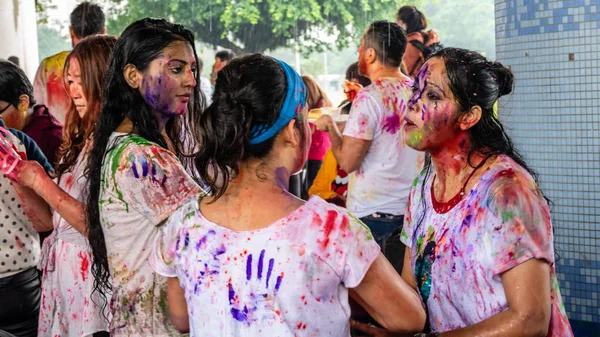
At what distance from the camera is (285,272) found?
1.86 metres

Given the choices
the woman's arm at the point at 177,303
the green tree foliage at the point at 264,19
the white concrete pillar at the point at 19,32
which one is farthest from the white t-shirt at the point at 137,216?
the green tree foliage at the point at 264,19

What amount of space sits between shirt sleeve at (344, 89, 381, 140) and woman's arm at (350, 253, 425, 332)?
2.55m

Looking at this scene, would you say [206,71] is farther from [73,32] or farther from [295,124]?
[295,124]

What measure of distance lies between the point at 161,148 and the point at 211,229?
2.30 feet

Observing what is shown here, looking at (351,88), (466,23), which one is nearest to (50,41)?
(466,23)

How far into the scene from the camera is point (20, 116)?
13.8ft

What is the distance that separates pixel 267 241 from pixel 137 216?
2.56ft

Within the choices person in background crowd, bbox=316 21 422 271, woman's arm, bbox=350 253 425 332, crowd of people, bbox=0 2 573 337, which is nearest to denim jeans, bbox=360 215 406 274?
person in background crowd, bbox=316 21 422 271

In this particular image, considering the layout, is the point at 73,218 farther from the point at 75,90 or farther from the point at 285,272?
the point at 285,272

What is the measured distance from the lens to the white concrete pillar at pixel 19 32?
816cm

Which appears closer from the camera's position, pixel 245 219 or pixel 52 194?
pixel 245 219

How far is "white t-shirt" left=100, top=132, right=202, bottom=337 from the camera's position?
2.50 m

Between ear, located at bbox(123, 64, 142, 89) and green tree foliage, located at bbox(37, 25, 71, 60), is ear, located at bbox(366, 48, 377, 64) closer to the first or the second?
ear, located at bbox(123, 64, 142, 89)

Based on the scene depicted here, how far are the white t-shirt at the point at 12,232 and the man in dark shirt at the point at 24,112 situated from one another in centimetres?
50
